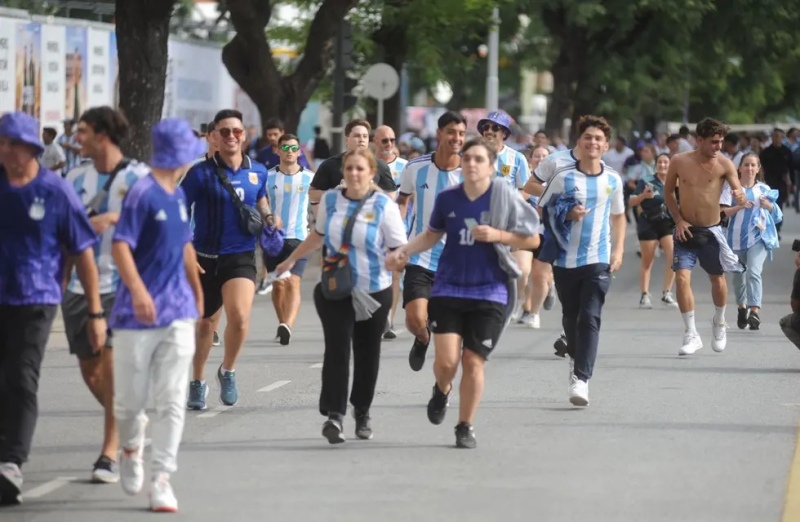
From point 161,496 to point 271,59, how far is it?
18351mm

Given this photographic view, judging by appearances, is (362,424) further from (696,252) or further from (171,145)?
(696,252)

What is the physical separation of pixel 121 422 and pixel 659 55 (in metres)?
36.3

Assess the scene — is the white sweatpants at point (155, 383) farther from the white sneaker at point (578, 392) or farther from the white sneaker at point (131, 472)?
the white sneaker at point (578, 392)

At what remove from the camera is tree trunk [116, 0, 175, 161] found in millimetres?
20016

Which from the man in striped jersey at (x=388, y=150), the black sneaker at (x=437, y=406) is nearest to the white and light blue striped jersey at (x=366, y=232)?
the black sneaker at (x=437, y=406)

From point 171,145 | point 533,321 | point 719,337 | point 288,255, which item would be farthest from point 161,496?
point 533,321

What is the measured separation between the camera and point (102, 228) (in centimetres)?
812

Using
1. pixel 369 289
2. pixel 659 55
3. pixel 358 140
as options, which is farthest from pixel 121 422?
pixel 659 55

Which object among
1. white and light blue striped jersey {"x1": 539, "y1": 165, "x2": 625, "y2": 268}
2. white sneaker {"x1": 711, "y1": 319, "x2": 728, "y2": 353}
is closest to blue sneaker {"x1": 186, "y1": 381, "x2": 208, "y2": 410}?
white and light blue striped jersey {"x1": 539, "y1": 165, "x2": 625, "y2": 268}

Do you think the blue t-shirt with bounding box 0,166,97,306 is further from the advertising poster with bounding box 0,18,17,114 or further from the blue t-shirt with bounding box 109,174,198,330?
the advertising poster with bounding box 0,18,17,114

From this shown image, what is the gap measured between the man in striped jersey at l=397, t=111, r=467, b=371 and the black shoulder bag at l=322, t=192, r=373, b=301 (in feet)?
6.11

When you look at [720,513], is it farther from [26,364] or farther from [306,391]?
[306,391]

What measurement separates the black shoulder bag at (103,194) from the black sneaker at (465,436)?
7.44 feet

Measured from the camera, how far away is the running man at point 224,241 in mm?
10625
